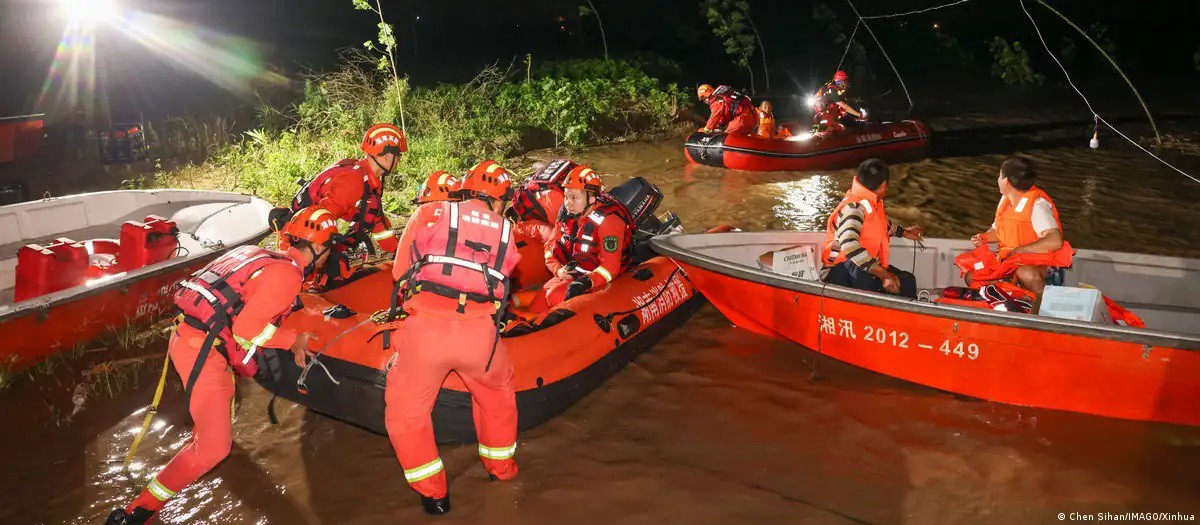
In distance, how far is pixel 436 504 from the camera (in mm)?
3844

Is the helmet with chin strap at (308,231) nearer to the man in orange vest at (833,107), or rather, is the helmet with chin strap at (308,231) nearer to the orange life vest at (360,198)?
the orange life vest at (360,198)

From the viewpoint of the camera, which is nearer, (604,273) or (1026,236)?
(1026,236)

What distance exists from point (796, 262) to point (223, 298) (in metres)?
4.09

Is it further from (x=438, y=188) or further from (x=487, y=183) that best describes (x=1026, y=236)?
(x=438, y=188)

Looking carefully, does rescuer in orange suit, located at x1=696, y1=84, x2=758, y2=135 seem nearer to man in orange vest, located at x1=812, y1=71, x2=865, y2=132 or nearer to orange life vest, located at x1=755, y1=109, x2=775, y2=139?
orange life vest, located at x1=755, y1=109, x2=775, y2=139

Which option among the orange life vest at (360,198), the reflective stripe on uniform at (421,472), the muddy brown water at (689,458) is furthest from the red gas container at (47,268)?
the reflective stripe on uniform at (421,472)

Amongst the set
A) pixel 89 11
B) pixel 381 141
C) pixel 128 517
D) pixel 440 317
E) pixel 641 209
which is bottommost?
pixel 128 517

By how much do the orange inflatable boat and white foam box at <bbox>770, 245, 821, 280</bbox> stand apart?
1.06 m

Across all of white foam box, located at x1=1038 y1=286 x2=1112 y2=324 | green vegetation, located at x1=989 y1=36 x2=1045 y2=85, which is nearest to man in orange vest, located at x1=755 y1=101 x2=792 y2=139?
white foam box, located at x1=1038 y1=286 x2=1112 y2=324

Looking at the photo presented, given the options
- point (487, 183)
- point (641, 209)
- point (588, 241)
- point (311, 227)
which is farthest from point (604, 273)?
point (311, 227)

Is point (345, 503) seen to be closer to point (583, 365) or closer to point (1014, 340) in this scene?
point (583, 365)

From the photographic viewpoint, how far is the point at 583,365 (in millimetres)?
4832

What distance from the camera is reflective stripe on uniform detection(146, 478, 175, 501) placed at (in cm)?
367

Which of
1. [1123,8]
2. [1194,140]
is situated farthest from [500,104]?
[1123,8]
